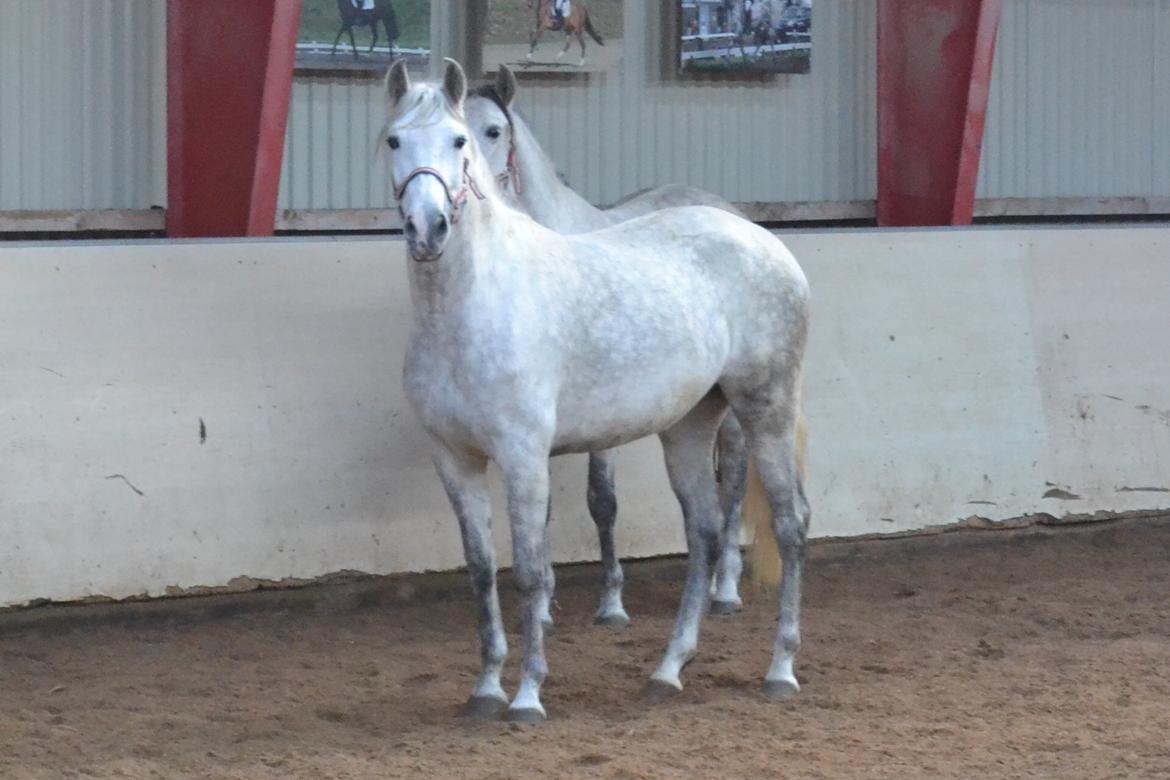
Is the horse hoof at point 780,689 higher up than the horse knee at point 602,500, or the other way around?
the horse knee at point 602,500

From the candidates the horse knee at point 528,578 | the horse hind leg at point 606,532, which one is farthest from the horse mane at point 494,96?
the horse knee at point 528,578

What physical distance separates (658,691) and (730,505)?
1.77 metres

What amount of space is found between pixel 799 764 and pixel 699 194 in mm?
3477

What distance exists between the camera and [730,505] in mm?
7094

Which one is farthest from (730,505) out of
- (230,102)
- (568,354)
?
(230,102)

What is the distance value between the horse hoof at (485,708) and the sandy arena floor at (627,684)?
0.20 ft

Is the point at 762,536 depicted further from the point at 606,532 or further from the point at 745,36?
the point at 745,36

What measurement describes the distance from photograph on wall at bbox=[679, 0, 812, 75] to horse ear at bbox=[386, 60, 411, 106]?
450 cm

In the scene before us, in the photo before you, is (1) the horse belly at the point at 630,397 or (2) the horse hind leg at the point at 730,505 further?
(2) the horse hind leg at the point at 730,505

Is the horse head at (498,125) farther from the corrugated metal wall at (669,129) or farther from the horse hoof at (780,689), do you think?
the horse hoof at (780,689)

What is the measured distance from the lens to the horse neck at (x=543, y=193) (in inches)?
263

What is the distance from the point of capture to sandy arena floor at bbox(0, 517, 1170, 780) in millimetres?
4637

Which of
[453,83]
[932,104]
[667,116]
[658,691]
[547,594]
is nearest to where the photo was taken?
[453,83]

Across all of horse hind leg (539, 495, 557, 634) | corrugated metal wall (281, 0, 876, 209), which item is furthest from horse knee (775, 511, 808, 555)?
corrugated metal wall (281, 0, 876, 209)
